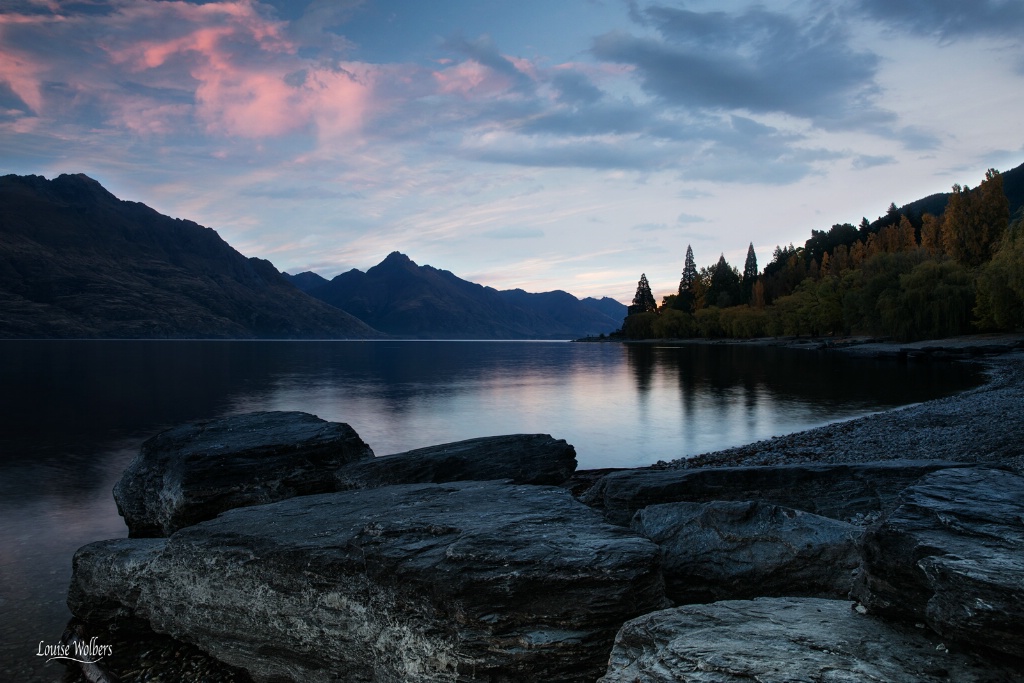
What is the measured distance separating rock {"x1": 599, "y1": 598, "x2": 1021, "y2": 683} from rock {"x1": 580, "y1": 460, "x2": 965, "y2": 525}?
434 centimetres

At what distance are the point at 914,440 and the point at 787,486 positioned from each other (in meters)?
14.6

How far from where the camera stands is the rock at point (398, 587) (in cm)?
643

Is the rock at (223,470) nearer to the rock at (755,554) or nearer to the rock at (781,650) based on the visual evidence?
the rock at (755,554)

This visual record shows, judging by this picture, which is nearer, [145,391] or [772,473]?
[772,473]

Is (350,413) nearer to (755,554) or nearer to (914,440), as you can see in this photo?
(914,440)

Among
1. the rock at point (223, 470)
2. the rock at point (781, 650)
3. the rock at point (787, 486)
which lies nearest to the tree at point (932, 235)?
the rock at point (787, 486)

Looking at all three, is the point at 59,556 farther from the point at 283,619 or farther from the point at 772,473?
the point at 772,473

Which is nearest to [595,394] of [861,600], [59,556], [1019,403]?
[1019,403]

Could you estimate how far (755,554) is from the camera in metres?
7.49

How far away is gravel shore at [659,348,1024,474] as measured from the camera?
59.1 feet

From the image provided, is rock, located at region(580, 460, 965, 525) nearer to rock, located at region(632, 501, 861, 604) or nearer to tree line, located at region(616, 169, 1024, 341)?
rock, located at region(632, 501, 861, 604)

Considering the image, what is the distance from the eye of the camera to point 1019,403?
86.8ft

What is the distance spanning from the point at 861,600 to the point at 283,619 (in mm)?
6774

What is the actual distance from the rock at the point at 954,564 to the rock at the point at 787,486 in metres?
3.62
